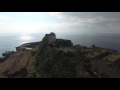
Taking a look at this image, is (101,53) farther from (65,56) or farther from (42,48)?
(42,48)

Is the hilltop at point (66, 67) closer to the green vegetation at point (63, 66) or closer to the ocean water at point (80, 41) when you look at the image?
the green vegetation at point (63, 66)

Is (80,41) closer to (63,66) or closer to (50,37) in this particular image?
(50,37)

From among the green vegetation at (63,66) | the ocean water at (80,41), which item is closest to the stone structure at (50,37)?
the green vegetation at (63,66)

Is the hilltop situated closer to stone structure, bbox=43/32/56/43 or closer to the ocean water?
stone structure, bbox=43/32/56/43

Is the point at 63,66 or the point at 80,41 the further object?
the point at 80,41

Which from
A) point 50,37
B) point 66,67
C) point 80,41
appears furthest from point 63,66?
point 80,41

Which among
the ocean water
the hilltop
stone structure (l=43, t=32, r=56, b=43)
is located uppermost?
stone structure (l=43, t=32, r=56, b=43)

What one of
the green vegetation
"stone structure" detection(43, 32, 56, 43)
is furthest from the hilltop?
"stone structure" detection(43, 32, 56, 43)

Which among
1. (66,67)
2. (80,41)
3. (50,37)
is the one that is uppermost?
(50,37)

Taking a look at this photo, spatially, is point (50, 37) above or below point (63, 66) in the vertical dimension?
above

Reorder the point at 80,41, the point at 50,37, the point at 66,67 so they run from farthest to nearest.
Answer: the point at 80,41
the point at 50,37
the point at 66,67

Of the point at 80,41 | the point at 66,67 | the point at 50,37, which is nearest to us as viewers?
the point at 66,67
